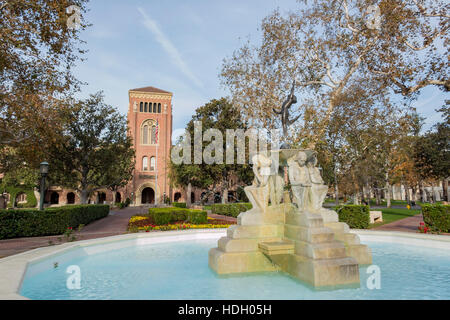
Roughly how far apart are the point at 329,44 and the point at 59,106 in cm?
1483

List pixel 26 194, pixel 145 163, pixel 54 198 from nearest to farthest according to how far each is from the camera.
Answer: pixel 26 194 < pixel 145 163 < pixel 54 198

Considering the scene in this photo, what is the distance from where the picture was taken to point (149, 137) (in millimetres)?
50750

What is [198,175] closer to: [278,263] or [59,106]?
[59,106]

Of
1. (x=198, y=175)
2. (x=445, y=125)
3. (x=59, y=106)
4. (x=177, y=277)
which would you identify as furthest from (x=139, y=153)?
(x=177, y=277)

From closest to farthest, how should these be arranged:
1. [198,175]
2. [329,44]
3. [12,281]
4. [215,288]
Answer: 1. [12,281]
2. [215,288]
3. [329,44]
4. [198,175]

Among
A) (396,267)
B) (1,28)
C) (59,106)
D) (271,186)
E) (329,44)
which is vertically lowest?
(396,267)

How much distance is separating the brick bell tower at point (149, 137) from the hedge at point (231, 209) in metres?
A: 24.6

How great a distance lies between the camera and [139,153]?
5009 cm

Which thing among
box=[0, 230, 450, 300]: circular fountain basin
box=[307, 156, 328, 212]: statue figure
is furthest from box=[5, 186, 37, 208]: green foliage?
box=[307, 156, 328, 212]: statue figure

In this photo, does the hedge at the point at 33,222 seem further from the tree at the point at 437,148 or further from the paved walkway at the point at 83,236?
the tree at the point at 437,148

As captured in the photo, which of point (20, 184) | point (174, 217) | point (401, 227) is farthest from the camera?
point (20, 184)

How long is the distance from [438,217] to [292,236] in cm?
1045
